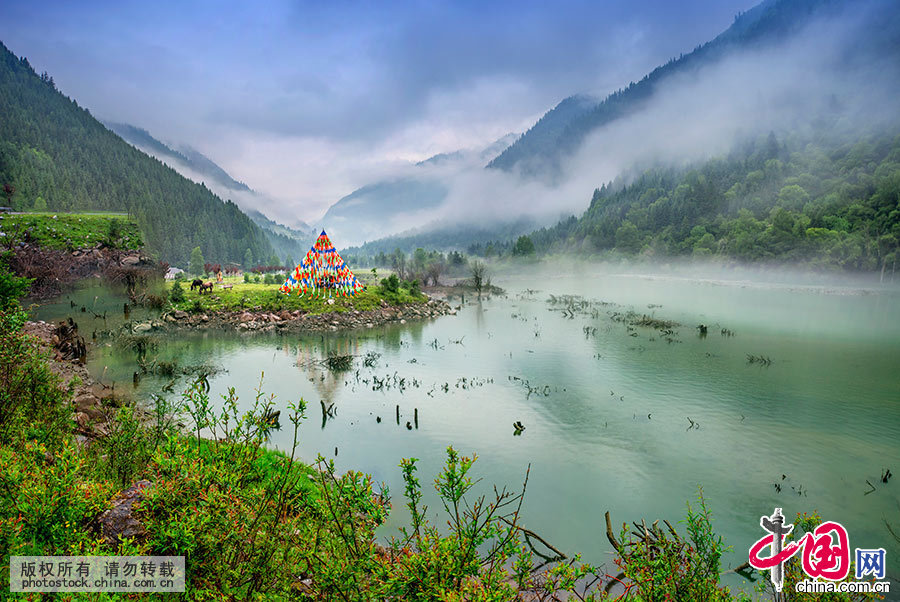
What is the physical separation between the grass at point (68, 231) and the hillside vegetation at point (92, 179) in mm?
21911

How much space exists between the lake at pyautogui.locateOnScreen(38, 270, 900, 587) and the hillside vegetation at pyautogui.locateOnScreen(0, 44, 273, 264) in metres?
74.0

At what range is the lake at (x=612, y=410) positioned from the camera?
10.1 metres

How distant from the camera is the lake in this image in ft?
33.1

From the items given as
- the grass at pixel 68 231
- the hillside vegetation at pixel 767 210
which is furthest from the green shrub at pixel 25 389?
the hillside vegetation at pixel 767 210

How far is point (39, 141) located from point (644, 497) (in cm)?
15639

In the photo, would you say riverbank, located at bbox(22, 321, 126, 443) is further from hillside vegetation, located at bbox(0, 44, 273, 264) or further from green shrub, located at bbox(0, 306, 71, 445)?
hillside vegetation, located at bbox(0, 44, 273, 264)

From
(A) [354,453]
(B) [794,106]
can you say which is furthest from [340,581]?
(B) [794,106]

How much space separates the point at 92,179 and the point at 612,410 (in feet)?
441

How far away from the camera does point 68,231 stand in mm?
51094

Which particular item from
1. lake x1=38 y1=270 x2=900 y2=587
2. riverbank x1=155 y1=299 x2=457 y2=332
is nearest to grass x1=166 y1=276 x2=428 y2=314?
riverbank x1=155 y1=299 x2=457 y2=332

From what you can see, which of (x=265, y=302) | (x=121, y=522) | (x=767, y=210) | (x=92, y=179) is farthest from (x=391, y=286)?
(x=92, y=179)

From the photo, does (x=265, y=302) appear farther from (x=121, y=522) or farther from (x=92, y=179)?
(x=92, y=179)

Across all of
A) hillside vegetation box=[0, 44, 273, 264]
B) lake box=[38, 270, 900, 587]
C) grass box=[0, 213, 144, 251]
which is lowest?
lake box=[38, 270, 900, 587]

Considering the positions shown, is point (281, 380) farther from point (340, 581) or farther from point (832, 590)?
point (832, 590)
